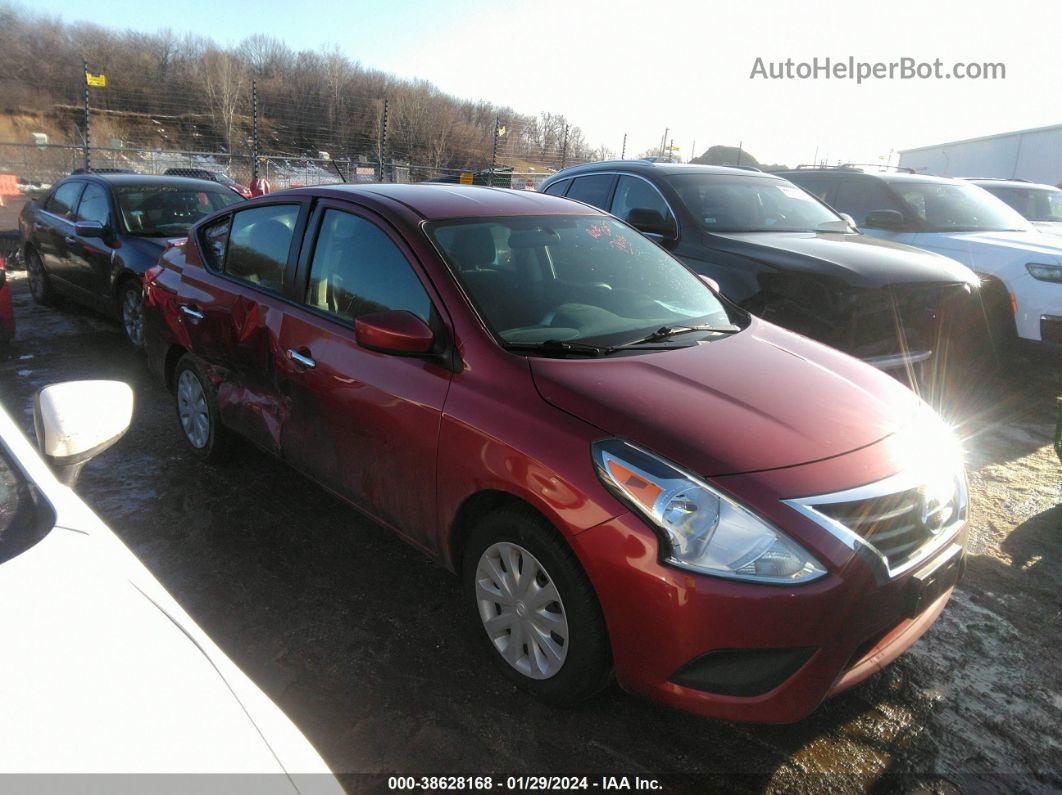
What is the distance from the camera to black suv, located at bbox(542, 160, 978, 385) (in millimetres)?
4594

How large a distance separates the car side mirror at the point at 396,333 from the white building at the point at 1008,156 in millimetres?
27529

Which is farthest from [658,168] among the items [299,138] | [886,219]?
[299,138]

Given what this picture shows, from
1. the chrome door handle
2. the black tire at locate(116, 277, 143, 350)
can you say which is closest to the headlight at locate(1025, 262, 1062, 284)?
the chrome door handle

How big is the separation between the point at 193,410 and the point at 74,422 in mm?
2545

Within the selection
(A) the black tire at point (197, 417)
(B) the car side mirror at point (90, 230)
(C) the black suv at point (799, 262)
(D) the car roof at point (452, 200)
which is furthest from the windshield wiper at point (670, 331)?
(B) the car side mirror at point (90, 230)

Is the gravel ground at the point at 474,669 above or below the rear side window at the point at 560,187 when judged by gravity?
below

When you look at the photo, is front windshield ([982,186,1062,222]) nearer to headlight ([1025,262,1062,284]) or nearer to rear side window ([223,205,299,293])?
headlight ([1025,262,1062,284])

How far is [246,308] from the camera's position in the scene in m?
3.55

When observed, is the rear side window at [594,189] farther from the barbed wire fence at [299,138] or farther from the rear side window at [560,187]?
the barbed wire fence at [299,138]

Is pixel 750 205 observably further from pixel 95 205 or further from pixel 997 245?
pixel 95 205

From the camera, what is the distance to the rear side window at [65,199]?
729 cm

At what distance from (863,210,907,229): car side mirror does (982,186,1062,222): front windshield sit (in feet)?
14.1

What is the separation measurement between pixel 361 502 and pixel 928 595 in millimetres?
2094

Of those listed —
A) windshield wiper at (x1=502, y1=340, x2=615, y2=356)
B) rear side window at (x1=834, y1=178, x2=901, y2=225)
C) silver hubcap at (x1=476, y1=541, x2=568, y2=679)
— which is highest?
rear side window at (x1=834, y1=178, x2=901, y2=225)
